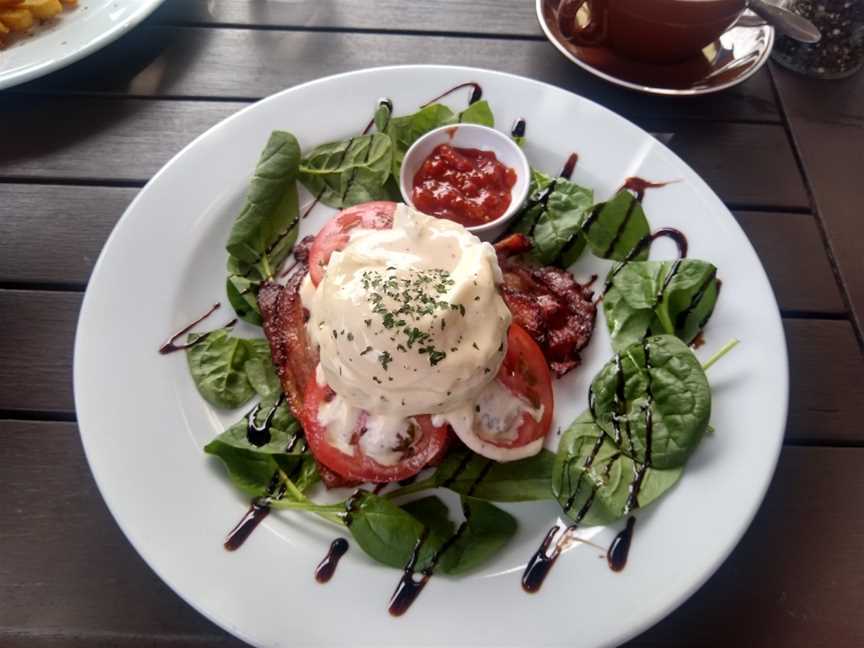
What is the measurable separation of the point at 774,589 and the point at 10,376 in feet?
5.92

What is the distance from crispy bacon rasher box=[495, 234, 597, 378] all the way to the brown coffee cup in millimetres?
798

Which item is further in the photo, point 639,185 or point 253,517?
point 639,185

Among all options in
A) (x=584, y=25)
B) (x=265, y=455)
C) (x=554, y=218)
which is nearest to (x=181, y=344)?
(x=265, y=455)

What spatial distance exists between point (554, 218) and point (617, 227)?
6.4 inches

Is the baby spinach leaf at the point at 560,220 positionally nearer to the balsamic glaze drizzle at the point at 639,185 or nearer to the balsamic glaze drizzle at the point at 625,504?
the balsamic glaze drizzle at the point at 639,185

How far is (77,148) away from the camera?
214 centimetres

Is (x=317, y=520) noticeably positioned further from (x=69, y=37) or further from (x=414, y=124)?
(x=69, y=37)

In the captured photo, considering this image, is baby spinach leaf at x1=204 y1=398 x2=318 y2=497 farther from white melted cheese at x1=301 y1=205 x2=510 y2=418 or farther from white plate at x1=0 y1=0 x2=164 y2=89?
white plate at x1=0 y1=0 x2=164 y2=89

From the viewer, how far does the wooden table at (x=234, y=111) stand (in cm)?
146

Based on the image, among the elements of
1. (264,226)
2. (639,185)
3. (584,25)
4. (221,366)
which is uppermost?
(584,25)

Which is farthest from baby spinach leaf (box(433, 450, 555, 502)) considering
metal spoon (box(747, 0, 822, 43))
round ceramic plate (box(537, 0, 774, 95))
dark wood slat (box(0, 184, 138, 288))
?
metal spoon (box(747, 0, 822, 43))

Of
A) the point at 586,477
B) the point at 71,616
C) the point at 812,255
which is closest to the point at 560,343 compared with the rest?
the point at 586,477

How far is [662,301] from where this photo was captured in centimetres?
168

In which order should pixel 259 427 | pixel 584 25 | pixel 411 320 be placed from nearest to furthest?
pixel 411 320 < pixel 259 427 < pixel 584 25
